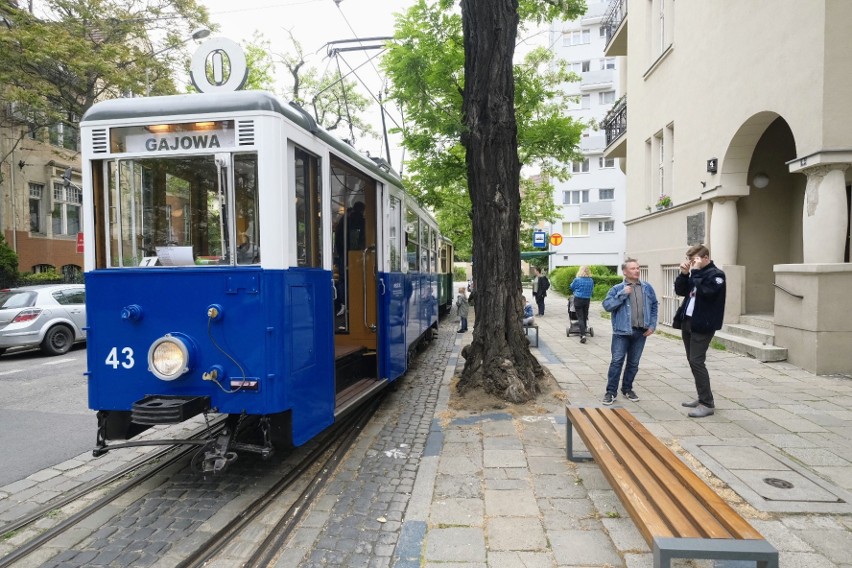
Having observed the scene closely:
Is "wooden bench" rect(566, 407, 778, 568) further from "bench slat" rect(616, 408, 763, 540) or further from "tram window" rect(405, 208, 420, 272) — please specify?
"tram window" rect(405, 208, 420, 272)

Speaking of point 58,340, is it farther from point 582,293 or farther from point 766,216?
point 766,216

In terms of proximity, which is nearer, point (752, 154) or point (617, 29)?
point (752, 154)

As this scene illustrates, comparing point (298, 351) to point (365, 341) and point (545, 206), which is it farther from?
point (545, 206)

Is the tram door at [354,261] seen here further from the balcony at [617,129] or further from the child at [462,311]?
the balcony at [617,129]

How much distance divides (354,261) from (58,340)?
8878 millimetres

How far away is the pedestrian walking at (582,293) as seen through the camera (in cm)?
1219

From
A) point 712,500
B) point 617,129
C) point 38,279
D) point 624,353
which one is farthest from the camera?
point 38,279

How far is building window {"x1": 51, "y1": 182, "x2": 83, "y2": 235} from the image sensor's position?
24422mm

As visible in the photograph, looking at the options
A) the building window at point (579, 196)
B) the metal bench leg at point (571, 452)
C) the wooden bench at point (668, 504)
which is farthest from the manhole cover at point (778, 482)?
the building window at point (579, 196)

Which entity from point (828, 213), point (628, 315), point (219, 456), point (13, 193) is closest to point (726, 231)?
point (828, 213)

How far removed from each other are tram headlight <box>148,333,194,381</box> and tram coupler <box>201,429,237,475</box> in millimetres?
594

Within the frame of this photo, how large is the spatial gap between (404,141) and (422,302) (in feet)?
17.8

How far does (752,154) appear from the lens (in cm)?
1082

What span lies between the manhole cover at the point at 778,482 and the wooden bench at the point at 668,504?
3.40ft
